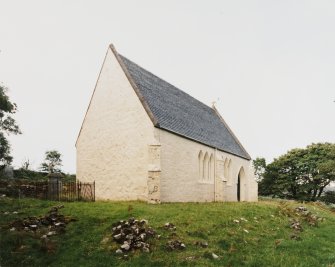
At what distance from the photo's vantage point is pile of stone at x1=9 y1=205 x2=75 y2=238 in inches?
576

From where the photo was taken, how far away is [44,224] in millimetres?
15586

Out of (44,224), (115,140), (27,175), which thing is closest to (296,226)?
(44,224)

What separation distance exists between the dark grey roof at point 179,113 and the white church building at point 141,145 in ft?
0.36

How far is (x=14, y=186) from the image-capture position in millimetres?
24172

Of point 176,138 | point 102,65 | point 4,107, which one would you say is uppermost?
point 102,65

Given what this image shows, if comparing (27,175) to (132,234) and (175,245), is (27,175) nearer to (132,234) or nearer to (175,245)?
(132,234)

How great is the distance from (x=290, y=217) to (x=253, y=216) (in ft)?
10.9

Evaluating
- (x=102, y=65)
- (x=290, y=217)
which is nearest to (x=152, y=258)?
(x=290, y=217)

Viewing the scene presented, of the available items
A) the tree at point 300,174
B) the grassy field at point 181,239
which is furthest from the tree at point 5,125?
the tree at point 300,174

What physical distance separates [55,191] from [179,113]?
1242 centimetres

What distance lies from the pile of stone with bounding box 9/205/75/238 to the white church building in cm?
698

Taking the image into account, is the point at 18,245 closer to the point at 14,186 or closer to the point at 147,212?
the point at 147,212

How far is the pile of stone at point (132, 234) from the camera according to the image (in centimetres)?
1284

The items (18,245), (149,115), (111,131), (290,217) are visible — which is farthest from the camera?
(111,131)
